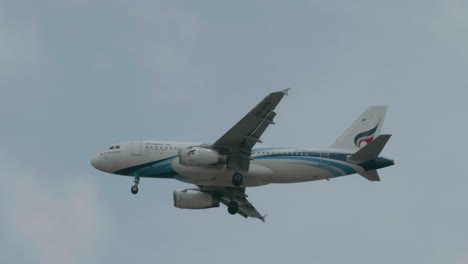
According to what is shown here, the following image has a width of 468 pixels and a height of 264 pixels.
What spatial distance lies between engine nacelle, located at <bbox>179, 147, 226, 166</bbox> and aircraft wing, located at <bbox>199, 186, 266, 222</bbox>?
6.99 m

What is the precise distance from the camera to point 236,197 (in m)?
75.1

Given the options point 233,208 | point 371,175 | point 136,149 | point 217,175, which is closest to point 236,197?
point 233,208

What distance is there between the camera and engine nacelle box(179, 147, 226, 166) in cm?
6706

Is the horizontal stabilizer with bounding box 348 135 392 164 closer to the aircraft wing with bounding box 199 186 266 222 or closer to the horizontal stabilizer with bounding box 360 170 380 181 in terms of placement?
the horizontal stabilizer with bounding box 360 170 380 181

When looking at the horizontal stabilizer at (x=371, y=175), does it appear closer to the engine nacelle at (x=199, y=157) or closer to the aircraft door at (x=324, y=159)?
the aircraft door at (x=324, y=159)

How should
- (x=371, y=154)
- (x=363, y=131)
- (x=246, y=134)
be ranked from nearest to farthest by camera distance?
1. (x=246, y=134)
2. (x=371, y=154)
3. (x=363, y=131)

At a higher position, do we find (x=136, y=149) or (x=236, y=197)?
(x=136, y=149)

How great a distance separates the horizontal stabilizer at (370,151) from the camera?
67.9m

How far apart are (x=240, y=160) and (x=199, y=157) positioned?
112 inches

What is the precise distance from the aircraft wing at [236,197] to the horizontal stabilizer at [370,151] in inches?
355

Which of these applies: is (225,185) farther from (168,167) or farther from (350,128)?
(350,128)

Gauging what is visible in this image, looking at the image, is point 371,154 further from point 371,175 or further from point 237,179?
point 237,179

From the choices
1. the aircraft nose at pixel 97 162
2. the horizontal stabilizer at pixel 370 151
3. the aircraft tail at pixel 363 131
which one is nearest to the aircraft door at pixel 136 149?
the aircraft nose at pixel 97 162

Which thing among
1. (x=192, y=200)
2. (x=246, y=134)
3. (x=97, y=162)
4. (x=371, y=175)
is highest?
(x=246, y=134)
